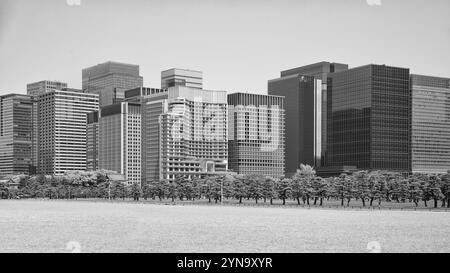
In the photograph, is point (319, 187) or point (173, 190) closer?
point (319, 187)

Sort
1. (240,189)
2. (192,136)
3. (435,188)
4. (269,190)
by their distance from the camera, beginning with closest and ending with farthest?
(435,188) < (269,190) < (240,189) < (192,136)

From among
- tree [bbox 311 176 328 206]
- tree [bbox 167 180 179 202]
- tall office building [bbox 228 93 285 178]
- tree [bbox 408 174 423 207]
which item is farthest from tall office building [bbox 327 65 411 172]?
tall office building [bbox 228 93 285 178]

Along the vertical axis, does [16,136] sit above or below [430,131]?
below

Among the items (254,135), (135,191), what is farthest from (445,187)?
(254,135)

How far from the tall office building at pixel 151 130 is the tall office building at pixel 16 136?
25.8 m

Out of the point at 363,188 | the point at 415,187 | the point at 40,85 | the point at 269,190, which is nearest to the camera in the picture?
the point at 40,85

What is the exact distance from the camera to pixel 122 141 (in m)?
83.2

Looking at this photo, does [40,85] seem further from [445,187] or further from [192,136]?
[192,136]

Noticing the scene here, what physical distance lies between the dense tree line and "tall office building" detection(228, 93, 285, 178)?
998 inches

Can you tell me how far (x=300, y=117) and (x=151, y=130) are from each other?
1938 centimetres

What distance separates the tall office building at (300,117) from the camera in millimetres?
73363

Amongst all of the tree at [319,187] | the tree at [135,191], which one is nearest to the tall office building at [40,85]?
the tree at [319,187]
